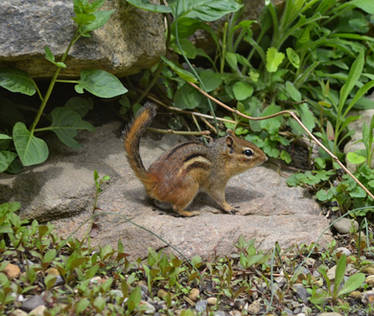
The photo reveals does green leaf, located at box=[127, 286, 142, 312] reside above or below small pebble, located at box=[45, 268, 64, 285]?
above

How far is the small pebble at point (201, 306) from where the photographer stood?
3.15 metres

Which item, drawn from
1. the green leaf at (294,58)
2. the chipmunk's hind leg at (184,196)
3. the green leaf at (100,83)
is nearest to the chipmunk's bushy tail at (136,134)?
the green leaf at (100,83)

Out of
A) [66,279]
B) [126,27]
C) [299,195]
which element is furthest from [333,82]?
[66,279]

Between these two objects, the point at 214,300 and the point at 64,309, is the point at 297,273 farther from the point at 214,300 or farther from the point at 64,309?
the point at 64,309

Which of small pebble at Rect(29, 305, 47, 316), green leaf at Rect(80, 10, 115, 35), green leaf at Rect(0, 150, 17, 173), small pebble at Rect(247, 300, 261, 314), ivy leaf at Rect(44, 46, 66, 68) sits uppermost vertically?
green leaf at Rect(80, 10, 115, 35)

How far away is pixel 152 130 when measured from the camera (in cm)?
498

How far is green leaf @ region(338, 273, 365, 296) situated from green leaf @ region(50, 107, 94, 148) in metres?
2.41

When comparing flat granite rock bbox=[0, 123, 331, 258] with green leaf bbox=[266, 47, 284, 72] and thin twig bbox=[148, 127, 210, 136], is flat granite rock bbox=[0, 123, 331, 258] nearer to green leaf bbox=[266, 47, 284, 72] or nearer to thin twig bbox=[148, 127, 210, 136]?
thin twig bbox=[148, 127, 210, 136]

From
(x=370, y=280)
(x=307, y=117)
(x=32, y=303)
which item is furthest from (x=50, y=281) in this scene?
(x=307, y=117)

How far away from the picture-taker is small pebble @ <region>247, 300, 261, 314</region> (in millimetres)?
3230

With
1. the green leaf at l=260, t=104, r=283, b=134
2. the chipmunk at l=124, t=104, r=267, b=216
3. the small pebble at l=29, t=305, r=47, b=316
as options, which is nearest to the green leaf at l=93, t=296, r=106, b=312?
the small pebble at l=29, t=305, r=47, b=316

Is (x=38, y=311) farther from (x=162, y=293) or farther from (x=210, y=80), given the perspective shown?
(x=210, y=80)

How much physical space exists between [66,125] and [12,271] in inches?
56.8

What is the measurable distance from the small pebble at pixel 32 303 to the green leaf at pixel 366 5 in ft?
13.6
